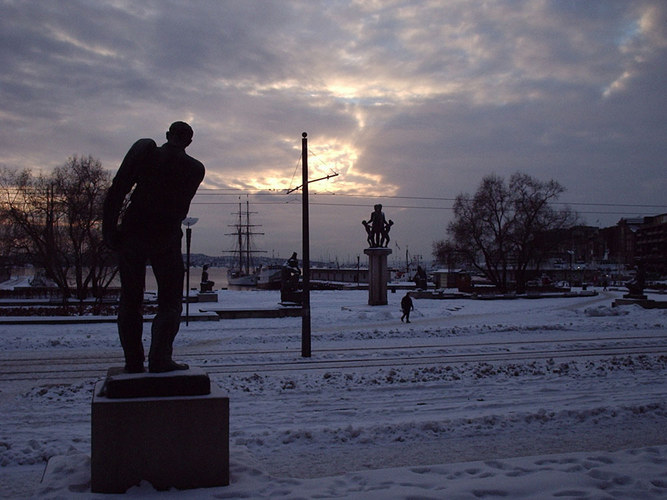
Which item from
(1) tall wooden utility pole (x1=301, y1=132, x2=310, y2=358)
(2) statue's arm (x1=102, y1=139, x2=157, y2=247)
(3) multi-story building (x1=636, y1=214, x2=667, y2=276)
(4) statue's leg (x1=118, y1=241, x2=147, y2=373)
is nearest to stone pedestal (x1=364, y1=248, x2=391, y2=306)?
(1) tall wooden utility pole (x1=301, y1=132, x2=310, y2=358)

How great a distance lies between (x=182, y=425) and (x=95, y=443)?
0.72 m

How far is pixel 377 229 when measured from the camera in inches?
1358

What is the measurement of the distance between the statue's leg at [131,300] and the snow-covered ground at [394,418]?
3.67ft

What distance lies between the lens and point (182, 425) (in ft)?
16.4

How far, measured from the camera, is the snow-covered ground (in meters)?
5.21

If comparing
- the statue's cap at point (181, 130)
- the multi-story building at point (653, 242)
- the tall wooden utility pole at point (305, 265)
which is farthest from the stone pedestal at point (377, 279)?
the multi-story building at point (653, 242)

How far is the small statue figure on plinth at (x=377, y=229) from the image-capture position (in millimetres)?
34562

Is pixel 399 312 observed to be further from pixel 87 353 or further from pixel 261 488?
Answer: pixel 261 488

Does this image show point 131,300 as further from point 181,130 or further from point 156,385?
point 181,130

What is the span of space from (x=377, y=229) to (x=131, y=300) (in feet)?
96.5

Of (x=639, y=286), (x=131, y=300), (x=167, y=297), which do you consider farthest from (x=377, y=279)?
(x=131, y=300)

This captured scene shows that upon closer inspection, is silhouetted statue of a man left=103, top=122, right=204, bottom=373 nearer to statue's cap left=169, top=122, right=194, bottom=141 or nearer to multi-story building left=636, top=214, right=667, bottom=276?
statue's cap left=169, top=122, right=194, bottom=141

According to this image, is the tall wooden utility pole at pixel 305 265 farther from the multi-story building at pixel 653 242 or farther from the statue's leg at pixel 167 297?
the multi-story building at pixel 653 242

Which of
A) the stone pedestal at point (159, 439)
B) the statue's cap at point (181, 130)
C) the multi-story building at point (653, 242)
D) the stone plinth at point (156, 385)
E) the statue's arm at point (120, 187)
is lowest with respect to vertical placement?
the stone pedestal at point (159, 439)
